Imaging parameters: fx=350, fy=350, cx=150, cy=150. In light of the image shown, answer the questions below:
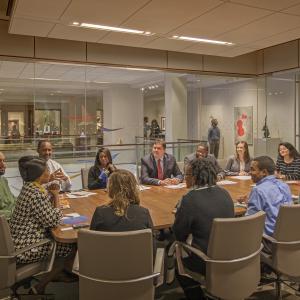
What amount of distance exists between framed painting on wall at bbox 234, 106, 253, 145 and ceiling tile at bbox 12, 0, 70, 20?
514cm

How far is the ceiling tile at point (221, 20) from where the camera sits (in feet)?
11.9

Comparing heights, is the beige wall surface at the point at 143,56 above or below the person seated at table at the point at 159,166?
above

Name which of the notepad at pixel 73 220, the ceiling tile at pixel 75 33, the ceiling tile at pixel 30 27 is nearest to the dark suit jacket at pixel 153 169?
the ceiling tile at pixel 75 33

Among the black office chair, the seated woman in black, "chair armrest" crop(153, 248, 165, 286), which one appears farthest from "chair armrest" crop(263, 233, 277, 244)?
the black office chair

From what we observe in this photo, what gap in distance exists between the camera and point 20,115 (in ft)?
19.2

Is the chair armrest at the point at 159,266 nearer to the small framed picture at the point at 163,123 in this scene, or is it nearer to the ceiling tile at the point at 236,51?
the ceiling tile at the point at 236,51

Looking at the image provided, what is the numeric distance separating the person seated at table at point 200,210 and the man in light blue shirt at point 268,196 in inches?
12.2

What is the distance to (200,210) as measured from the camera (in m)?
2.36

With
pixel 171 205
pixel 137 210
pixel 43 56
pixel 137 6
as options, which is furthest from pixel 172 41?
pixel 137 210

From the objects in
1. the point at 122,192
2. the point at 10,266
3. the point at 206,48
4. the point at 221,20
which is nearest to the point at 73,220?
the point at 10,266

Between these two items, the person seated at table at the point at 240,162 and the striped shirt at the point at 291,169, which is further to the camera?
the person seated at table at the point at 240,162

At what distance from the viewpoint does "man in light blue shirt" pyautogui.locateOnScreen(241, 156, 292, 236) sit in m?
2.66

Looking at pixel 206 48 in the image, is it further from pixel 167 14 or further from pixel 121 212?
pixel 121 212

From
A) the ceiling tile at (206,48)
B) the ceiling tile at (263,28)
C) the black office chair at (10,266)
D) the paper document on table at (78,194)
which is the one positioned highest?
the ceiling tile at (206,48)
